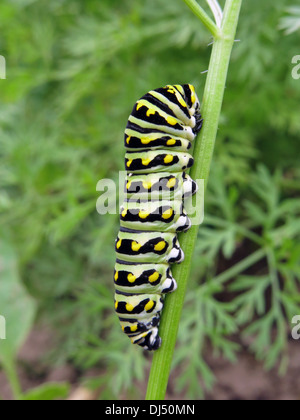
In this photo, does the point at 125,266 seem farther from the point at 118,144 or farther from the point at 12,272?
the point at 118,144

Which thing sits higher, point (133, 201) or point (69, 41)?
point (69, 41)

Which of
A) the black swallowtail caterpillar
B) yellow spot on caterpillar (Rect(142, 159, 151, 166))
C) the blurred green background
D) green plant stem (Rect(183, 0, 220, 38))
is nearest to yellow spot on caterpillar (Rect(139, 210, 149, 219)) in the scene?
the black swallowtail caterpillar

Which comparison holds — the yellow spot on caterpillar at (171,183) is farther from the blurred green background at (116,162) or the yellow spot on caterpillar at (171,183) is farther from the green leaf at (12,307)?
the green leaf at (12,307)

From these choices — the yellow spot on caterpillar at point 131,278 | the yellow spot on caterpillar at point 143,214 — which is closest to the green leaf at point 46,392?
the yellow spot on caterpillar at point 131,278

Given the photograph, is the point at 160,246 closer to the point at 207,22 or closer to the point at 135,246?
the point at 135,246

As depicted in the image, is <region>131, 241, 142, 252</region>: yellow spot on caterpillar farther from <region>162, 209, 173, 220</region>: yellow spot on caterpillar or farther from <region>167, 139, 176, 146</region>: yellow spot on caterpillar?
<region>167, 139, 176, 146</region>: yellow spot on caterpillar

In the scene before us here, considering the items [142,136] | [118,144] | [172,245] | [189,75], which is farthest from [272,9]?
[172,245]
